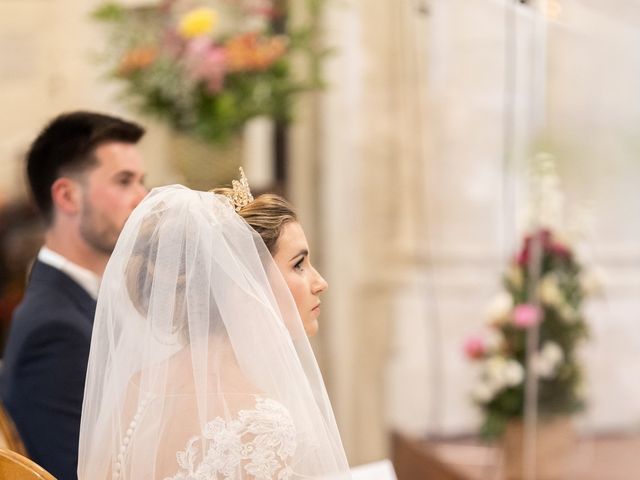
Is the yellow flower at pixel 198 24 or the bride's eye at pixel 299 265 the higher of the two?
the yellow flower at pixel 198 24

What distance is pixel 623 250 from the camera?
372cm

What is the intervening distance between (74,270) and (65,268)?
0.03 metres

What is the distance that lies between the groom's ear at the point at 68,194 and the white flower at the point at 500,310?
201 cm

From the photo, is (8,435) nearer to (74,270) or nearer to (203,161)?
(74,270)

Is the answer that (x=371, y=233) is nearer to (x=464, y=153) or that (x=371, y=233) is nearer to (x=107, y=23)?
(x=464, y=153)

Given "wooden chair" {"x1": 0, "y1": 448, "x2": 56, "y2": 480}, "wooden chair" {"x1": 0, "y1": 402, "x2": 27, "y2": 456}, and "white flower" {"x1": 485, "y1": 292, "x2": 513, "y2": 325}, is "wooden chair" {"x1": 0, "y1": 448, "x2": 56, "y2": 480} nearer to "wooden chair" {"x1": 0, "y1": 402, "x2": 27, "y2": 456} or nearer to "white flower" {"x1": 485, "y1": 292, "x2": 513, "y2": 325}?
"wooden chair" {"x1": 0, "y1": 402, "x2": 27, "y2": 456}

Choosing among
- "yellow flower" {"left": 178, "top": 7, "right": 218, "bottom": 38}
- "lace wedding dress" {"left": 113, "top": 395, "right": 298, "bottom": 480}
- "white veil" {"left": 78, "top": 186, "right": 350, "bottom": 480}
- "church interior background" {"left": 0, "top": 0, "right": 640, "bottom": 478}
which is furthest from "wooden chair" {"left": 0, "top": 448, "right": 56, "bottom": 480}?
"yellow flower" {"left": 178, "top": 7, "right": 218, "bottom": 38}

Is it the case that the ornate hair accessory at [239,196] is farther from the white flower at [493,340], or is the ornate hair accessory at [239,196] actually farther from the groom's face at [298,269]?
the white flower at [493,340]

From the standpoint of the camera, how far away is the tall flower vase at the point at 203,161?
504cm

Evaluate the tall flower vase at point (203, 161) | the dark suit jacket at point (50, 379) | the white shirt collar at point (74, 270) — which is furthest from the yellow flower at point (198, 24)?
the dark suit jacket at point (50, 379)

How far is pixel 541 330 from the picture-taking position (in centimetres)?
413

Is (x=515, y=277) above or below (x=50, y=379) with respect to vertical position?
above

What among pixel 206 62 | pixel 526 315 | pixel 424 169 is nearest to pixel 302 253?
pixel 526 315

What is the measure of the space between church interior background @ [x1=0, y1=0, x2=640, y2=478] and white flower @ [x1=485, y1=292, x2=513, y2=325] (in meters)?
0.32
